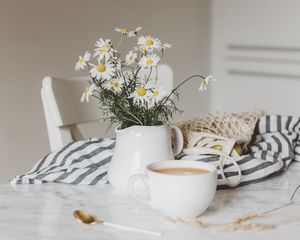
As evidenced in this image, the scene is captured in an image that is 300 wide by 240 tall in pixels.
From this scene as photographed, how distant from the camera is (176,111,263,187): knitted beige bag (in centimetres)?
120

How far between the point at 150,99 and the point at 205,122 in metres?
0.34

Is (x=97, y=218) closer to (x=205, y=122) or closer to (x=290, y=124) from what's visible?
(x=205, y=122)

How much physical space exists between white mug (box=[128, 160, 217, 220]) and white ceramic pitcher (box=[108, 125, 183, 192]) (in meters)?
0.11

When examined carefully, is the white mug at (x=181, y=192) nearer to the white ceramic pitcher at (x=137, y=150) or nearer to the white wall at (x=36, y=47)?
the white ceramic pitcher at (x=137, y=150)

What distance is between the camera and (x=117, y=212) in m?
1.00

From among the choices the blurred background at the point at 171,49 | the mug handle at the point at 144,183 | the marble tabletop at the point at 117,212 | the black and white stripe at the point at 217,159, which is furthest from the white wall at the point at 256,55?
the mug handle at the point at 144,183

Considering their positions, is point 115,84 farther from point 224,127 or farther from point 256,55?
point 256,55

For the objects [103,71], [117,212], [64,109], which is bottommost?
[117,212]

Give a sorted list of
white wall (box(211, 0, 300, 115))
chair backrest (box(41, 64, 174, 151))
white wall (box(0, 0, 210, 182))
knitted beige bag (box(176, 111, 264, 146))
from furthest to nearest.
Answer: white wall (box(211, 0, 300, 115))
white wall (box(0, 0, 210, 182))
chair backrest (box(41, 64, 174, 151))
knitted beige bag (box(176, 111, 264, 146))

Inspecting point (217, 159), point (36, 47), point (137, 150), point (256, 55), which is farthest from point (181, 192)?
point (256, 55)

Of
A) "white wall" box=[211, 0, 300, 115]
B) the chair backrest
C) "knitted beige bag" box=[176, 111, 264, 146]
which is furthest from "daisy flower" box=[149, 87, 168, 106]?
"white wall" box=[211, 0, 300, 115]

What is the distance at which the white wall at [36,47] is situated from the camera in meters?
2.51

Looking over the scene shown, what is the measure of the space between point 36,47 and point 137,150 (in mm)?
1635

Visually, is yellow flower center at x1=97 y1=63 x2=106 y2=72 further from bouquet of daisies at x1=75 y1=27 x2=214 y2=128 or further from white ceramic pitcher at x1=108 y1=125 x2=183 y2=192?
white ceramic pitcher at x1=108 y1=125 x2=183 y2=192
